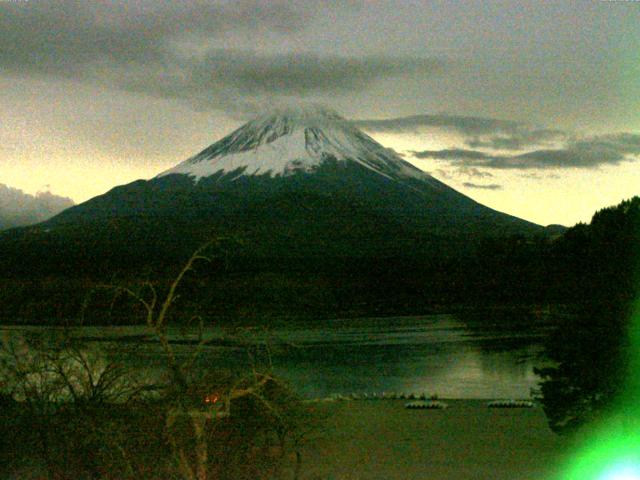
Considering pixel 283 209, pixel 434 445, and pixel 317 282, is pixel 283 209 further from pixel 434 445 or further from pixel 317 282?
pixel 434 445

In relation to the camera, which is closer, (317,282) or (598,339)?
(598,339)

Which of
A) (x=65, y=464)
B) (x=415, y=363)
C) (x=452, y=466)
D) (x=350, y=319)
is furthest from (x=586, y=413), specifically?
(x=350, y=319)

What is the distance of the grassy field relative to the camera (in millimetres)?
10625

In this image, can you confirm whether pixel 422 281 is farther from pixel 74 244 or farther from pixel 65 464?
pixel 65 464

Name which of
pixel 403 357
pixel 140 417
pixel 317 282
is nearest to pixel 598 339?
pixel 140 417

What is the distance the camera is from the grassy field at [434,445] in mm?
10625

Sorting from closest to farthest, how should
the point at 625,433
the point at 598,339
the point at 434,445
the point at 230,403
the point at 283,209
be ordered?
1. the point at 230,403
2. the point at 625,433
3. the point at 598,339
4. the point at 434,445
5. the point at 283,209

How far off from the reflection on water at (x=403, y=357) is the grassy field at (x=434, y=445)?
197 centimetres

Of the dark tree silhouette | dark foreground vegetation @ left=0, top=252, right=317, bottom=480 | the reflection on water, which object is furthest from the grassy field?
the reflection on water

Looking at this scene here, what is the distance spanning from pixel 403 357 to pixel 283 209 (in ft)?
203

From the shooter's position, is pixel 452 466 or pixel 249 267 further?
pixel 249 267

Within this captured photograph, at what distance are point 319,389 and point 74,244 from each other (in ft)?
149

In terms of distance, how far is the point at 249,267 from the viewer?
200 ft

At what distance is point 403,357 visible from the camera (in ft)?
91.6
